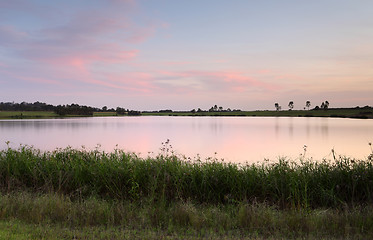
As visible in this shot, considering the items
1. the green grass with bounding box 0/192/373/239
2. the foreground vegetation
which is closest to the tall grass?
the foreground vegetation

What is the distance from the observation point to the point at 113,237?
180 inches

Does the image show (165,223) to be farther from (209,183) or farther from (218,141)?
(218,141)

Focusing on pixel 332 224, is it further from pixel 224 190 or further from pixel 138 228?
pixel 138 228

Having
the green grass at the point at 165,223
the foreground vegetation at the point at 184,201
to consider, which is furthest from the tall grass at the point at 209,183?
the green grass at the point at 165,223

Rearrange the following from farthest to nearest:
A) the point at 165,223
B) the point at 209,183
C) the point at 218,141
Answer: the point at 218,141 < the point at 209,183 < the point at 165,223

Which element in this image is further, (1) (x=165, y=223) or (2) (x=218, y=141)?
(2) (x=218, y=141)

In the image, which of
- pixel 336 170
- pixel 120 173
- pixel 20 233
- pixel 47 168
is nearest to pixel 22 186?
pixel 47 168

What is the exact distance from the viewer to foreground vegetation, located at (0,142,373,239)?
5031 millimetres

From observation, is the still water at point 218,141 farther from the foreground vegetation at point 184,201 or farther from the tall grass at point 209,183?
the foreground vegetation at point 184,201

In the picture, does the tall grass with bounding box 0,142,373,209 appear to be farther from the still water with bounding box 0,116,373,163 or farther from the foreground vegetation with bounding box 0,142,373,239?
the still water with bounding box 0,116,373,163

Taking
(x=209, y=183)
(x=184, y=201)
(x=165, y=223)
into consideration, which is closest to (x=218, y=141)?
(x=209, y=183)

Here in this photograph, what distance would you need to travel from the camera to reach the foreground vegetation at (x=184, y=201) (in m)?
5.03

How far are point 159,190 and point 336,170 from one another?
217 inches

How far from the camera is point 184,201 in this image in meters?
7.19
